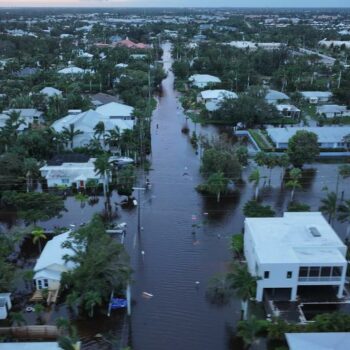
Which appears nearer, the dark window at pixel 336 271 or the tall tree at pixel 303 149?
the dark window at pixel 336 271

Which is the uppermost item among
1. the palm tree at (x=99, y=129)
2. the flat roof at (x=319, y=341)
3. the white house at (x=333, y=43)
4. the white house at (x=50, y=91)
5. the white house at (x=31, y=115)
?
the white house at (x=333, y=43)

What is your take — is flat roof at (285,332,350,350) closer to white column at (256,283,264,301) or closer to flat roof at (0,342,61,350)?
white column at (256,283,264,301)

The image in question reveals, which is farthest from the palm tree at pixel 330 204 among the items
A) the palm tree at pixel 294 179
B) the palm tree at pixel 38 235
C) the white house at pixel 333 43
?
the white house at pixel 333 43

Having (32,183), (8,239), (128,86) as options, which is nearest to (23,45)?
(128,86)

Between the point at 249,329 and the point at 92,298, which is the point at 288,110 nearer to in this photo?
the point at 249,329

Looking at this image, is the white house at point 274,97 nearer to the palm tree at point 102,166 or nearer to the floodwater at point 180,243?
the floodwater at point 180,243

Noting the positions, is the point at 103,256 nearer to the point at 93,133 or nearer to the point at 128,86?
the point at 93,133

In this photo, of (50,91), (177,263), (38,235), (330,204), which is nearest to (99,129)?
(38,235)

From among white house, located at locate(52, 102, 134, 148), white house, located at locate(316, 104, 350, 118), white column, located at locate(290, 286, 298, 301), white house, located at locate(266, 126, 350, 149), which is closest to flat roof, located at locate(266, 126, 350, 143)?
white house, located at locate(266, 126, 350, 149)
